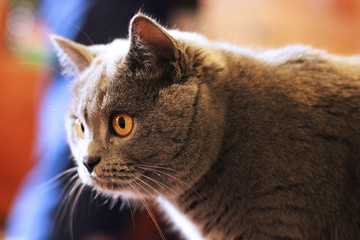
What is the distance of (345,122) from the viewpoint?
909mm

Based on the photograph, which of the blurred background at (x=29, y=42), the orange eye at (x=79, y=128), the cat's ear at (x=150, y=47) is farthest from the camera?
the blurred background at (x=29, y=42)

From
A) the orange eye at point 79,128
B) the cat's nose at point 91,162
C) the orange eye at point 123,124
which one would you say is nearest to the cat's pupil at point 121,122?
the orange eye at point 123,124

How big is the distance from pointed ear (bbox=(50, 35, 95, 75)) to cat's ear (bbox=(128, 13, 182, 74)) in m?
0.26

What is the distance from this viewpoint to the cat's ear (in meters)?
0.85

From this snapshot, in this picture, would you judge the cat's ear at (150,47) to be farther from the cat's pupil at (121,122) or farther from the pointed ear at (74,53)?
the pointed ear at (74,53)

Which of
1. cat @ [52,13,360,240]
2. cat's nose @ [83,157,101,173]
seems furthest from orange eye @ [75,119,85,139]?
cat's nose @ [83,157,101,173]

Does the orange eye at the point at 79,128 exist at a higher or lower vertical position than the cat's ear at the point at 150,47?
lower

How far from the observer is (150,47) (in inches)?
35.3

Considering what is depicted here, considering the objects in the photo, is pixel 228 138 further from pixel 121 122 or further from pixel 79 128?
pixel 79 128

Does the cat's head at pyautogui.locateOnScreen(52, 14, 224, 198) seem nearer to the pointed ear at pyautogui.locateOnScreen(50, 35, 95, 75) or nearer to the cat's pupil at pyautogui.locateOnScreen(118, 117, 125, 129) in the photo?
the cat's pupil at pyautogui.locateOnScreen(118, 117, 125, 129)

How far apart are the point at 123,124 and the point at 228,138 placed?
292 millimetres

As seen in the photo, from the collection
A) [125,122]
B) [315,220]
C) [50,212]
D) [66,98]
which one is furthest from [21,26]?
[315,220]

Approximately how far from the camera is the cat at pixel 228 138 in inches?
34.6

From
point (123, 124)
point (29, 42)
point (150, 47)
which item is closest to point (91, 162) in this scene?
point (123, 124)
